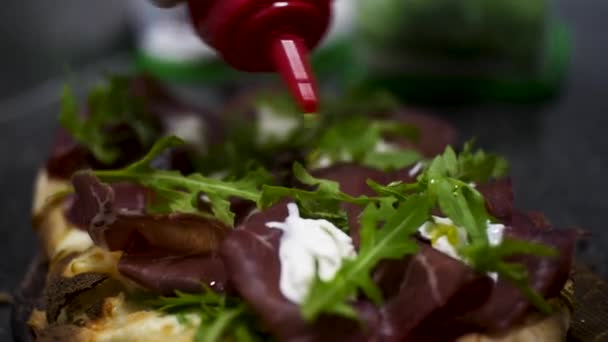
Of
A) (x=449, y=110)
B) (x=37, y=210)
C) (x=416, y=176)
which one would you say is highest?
(x=416, y=176)

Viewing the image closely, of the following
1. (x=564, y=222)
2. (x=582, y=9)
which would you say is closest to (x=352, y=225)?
(x=564, y=222)

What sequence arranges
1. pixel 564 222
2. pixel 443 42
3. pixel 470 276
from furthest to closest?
pixel 443 42, pixel 564 222, pixel 470 276

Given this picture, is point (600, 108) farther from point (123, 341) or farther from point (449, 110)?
point (123, 341)

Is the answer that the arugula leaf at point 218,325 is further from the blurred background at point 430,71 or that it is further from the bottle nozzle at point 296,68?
the blurred background at point 430,71

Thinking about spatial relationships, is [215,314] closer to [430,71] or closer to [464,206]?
[464,206]

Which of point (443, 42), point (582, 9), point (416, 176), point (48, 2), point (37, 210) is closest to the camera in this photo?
point (416, 176)

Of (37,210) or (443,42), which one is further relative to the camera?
(443,42)
